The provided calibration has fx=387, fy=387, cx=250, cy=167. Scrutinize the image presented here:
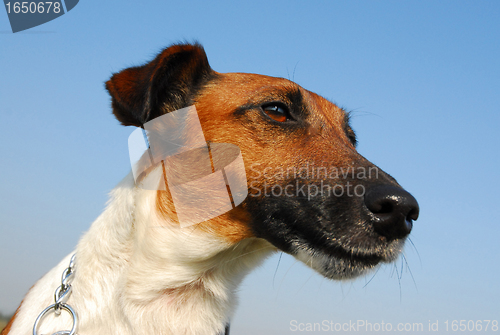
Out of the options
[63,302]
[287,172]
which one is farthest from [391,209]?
[63,302]

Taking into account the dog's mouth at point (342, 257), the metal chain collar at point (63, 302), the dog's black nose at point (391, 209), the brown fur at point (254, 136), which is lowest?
the metal chain collar at point (63, 302)

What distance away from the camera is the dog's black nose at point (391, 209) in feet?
8.64

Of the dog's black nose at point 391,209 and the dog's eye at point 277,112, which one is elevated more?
the dog's eye at point 277,112

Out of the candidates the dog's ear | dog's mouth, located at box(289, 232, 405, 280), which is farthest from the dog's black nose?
the dog's ear

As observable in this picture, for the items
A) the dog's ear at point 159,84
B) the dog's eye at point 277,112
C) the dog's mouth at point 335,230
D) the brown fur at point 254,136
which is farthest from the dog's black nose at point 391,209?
the dog's ear at point 159,84

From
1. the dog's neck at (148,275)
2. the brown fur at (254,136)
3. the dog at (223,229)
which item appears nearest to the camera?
the dog at (223,229)

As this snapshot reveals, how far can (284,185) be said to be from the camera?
3033 millimetres

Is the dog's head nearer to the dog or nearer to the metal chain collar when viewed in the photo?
the dog

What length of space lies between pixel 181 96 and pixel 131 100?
0.66 meters

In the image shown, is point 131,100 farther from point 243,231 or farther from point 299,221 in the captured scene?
point 299,221

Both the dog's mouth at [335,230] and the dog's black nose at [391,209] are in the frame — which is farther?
the dog's mouth at [335,230]

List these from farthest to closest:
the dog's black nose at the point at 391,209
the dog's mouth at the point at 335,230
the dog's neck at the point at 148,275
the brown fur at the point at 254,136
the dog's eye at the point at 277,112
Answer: the dog's eye at the point at 277,112, the brown fur at the point at 254,136, the dog's neck at the point at 148,275, the dog's mouth at the point at 335,230, the dog's black nose at the point at 391,209

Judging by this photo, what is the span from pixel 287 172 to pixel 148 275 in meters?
1.34

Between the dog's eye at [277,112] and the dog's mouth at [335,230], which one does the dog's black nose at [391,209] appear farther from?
the dog's eye at [277,112]
